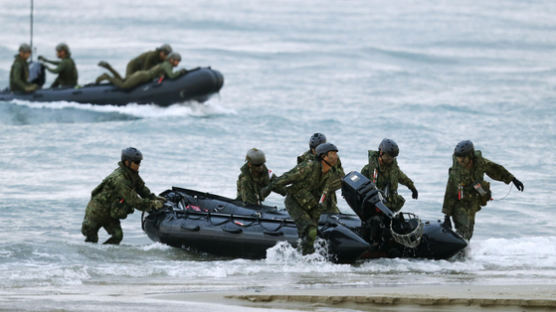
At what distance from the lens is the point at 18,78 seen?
22984mm

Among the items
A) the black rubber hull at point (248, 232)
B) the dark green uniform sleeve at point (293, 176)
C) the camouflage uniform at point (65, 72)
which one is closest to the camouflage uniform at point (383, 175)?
the black rubber hull at point (248, 232)

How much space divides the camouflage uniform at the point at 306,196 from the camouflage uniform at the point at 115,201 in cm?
166

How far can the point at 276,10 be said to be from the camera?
47.7 m

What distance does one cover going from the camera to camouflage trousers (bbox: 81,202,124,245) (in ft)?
38.0

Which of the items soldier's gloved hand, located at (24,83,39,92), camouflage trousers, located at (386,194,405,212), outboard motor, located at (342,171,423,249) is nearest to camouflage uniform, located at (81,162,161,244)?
outboard motor, located at (342,171,423,249)

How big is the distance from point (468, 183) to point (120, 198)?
366 cm

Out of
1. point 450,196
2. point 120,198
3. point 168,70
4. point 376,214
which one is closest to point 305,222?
point 376,214

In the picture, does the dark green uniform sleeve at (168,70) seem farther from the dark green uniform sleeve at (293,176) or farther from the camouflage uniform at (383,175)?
the dark green uniform sleeve at (293,176)

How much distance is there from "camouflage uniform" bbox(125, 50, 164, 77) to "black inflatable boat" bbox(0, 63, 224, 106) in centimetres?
44

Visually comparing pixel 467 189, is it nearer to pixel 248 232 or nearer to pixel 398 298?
pixel 248 232

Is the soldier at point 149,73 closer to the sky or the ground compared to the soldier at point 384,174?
closer to the sky

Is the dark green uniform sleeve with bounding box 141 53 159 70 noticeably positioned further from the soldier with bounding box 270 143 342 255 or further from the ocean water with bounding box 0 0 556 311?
the soldier with bounding box 270 143 342 255

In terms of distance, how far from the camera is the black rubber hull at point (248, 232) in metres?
10.6

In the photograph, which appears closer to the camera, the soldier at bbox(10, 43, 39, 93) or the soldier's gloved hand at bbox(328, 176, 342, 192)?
the soldier's gloved hand at bbox(328, 176, 342, 192)
